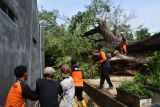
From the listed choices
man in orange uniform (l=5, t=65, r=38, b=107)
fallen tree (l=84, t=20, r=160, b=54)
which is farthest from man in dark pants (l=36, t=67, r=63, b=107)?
fallen tree (l=84, t=20, r=160, b=54)

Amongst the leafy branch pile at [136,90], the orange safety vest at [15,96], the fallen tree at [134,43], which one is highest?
the fallen tree at [134,43]

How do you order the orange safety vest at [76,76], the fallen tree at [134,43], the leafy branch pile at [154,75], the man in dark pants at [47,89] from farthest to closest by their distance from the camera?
the fallen tree at [134,43]
the leafy branch pile at [154,75]
the orange safety vest at [76,76]
the man in dark pants at [47,89]

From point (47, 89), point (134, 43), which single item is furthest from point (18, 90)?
point (134, 43)

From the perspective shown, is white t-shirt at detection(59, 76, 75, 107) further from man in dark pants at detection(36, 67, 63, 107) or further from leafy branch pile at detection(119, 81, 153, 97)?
leafy branch pile at detection(119, 81, 153, 97)

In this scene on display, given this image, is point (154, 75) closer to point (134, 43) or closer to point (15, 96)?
point (15, 96)

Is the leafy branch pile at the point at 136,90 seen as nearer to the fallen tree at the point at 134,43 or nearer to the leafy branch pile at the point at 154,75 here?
the leafy branch pile at the point at 154,75


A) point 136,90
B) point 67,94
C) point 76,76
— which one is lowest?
point 136,90

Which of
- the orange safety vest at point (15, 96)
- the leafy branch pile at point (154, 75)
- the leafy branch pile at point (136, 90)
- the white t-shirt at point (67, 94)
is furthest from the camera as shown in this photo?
the leafy branch pile at point (154, 75)

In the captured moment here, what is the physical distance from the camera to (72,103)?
7043 millimetres

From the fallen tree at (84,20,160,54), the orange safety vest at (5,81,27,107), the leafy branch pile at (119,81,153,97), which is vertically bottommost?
the leafy branch pile at (119,81,153,97)

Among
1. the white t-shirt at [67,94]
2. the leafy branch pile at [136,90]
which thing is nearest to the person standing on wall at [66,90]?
the white t-shirt at [67,94]

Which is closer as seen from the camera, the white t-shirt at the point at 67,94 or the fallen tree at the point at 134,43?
the white t-shirt at the point at 67,94

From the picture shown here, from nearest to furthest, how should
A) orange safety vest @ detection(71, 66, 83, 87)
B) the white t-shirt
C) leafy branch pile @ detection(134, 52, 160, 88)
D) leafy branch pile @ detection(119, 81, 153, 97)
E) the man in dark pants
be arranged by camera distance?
the man in dark pants, the white t-shirt, leafy branch pile @ detection(119, 81, 153, 97), orange safety vest @ detection(71, 66, 83, 87), leafy branch pile @ detection(134, 52, 160, 88)

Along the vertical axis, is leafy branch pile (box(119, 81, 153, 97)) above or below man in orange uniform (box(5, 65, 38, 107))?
below
